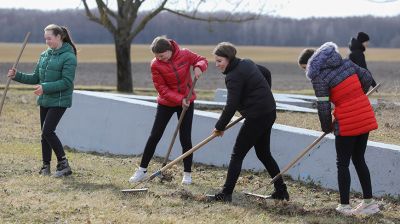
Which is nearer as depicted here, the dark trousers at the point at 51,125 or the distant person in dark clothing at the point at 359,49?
the dark trousers at the point at 51,125

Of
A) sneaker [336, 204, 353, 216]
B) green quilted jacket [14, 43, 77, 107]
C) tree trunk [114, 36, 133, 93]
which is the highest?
green quilted jacket [14, 43, 77, 107]

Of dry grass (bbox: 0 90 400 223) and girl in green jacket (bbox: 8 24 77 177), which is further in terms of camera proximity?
girl in green jacket (bbox: 8 24 77 177)

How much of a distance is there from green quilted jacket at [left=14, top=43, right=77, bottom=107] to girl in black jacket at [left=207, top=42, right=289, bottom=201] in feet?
6.13

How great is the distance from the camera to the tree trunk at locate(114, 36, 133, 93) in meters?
23.5

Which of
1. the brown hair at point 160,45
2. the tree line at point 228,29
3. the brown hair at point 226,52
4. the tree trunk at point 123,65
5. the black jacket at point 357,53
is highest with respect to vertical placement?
the brown hair at point 226,52

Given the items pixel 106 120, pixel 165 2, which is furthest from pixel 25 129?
pixel 165 2

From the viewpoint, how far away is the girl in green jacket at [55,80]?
8031 mm

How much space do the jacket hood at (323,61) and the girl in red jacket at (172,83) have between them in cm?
143

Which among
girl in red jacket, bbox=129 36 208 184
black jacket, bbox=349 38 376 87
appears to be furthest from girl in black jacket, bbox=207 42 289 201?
black jacket, bbox=349 38 376 87

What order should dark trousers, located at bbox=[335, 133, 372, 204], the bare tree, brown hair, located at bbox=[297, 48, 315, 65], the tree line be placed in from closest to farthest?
dark trousers, located at bbox=[335, 133, 372, 204]
brown hair, located at bbox=[297, 48, 315, 65]
the bare tree
the tree line

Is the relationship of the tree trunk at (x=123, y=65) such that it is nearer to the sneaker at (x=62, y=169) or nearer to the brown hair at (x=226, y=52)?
the sneaker at (x=62, y=169)

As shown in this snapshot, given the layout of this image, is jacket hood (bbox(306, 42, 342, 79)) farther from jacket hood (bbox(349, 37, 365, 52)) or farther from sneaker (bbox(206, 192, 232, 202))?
jacket hood (bbox(349, 37, 365, 52))

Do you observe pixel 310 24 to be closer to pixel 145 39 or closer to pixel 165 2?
pixel 145 39

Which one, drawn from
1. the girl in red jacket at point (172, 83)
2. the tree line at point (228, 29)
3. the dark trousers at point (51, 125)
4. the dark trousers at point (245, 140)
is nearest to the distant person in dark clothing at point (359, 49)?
the girl in red jacket at point (172, 83)
